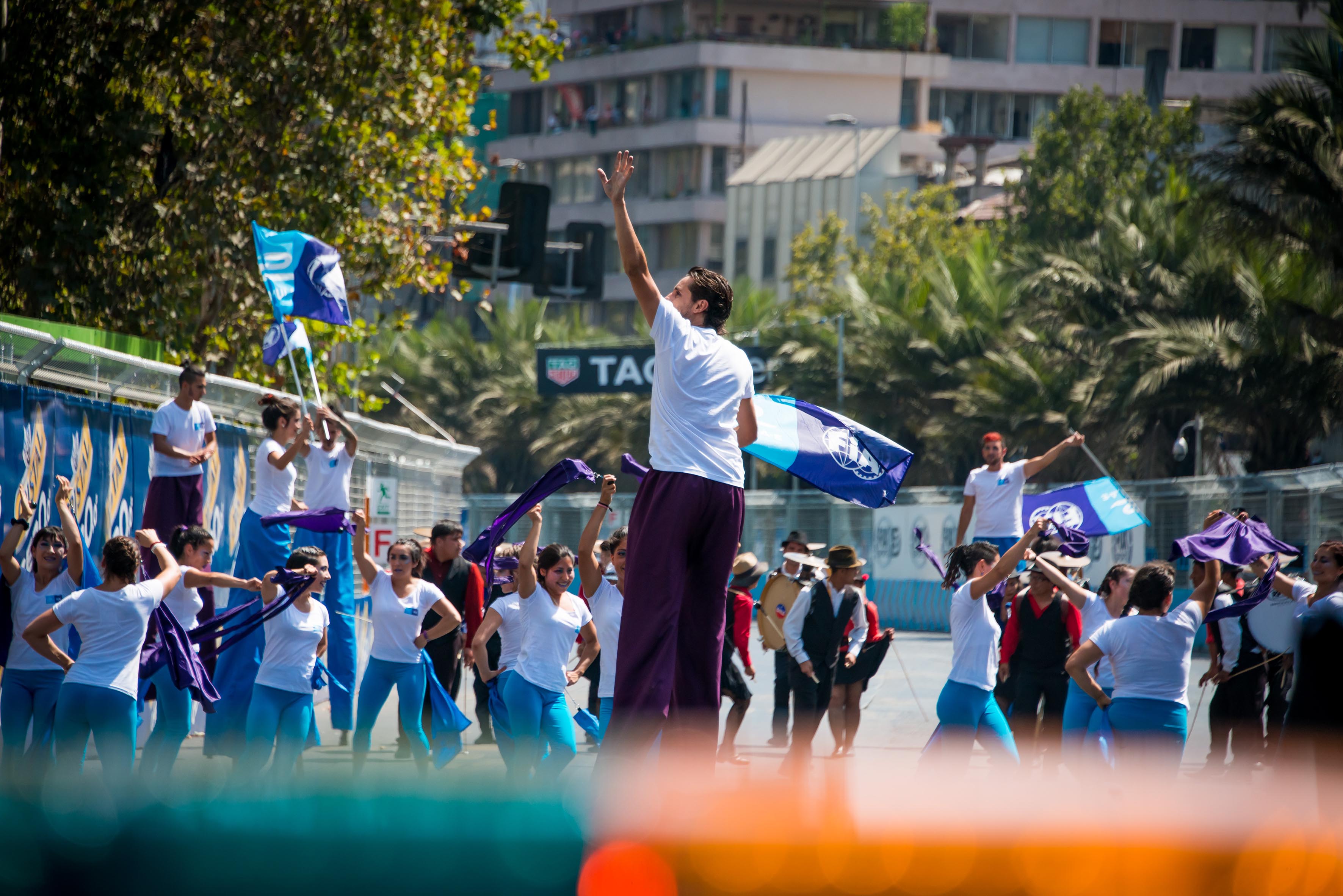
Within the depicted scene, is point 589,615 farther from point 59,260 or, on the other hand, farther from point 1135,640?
point 59,260

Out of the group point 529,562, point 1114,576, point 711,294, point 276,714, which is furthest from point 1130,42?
point 711,294

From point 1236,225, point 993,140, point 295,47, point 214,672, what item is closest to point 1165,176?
point 1236,225

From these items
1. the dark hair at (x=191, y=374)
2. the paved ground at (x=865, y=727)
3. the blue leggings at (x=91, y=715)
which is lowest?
the paved ground at (x=865, y=727)

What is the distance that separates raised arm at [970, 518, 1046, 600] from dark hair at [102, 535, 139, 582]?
4908 mm

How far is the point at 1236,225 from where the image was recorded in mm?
23234

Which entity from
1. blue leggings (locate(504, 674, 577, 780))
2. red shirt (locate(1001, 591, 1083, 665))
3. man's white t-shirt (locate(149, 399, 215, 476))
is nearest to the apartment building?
red shirt (locate(1001, 591, 1083, 665))

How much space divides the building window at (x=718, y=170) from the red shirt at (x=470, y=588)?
64478 millimetres

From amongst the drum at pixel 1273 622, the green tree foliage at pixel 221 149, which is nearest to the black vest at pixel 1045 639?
the drum at pixel 1273 622

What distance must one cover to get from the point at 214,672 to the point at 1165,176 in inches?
1441

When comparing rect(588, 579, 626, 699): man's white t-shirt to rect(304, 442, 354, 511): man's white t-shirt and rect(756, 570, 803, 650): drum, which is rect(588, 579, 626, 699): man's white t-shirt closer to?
rect(304, 442, 354, 511): man's white t-shirt

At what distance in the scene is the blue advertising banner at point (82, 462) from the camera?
9.21 m

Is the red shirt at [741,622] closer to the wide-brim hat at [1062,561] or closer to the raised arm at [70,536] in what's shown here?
the wide-brim hat at [1062,561]

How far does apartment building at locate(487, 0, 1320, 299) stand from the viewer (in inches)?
3002

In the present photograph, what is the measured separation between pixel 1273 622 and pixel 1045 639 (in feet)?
5.30
